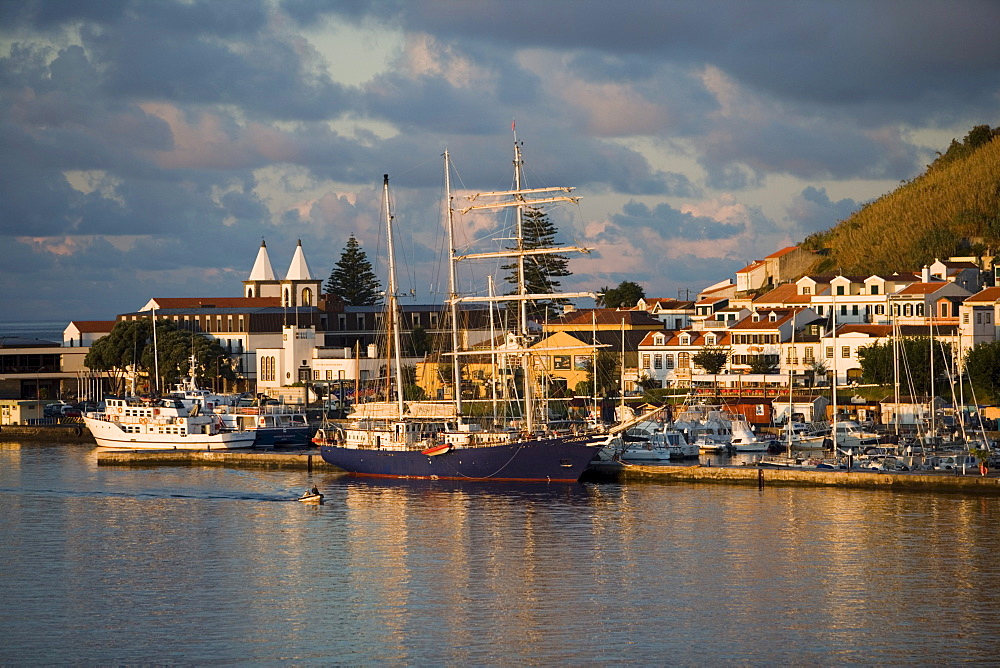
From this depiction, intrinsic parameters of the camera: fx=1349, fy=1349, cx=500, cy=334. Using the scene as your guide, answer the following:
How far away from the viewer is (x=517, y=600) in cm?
3447

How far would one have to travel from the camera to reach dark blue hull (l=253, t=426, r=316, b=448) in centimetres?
7381

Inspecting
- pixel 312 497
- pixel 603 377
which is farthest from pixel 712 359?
pixel 312 497

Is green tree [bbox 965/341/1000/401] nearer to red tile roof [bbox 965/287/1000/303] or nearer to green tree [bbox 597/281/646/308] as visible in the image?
red tile roof [bbox 965/287/1000/303]

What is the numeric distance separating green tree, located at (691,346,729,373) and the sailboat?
28655 millimetres

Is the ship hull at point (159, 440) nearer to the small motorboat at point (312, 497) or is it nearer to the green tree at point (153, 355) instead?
the small motorboat at point (312, 497)

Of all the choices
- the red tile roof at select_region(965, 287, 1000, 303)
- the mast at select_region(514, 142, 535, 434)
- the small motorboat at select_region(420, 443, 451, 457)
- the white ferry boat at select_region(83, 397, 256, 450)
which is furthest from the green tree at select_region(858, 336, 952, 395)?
the white ferry boat at select_region(83, 397, 256, 450)

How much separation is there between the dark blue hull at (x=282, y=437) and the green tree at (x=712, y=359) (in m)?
29.3

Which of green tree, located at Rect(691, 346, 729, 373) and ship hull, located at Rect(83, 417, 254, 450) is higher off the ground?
green tree, located at Rect(691, 346, 729, 373)

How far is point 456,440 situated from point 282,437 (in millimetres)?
18257

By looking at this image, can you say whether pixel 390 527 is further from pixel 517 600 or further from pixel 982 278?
pixel 982 278

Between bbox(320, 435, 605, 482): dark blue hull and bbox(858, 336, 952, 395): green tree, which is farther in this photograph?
bbox(858, 336, 952, 395): green tree

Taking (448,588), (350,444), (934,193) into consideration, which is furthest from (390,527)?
(934,193)

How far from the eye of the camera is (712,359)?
9181 cm

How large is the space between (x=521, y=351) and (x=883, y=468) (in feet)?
54.5
